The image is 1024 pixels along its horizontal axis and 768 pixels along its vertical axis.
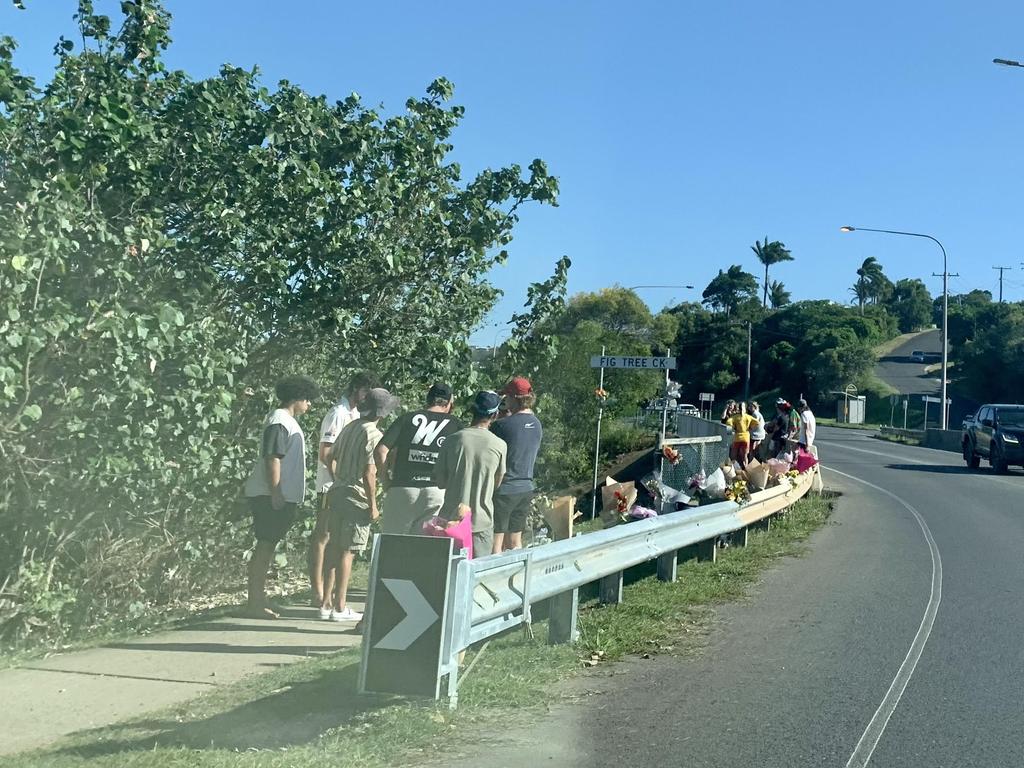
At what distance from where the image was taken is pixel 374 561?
5809 mm

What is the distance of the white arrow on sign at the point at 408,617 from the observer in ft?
18.8

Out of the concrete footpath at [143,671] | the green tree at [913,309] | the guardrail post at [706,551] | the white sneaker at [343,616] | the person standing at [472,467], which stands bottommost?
the concrete footpath at [143,671]

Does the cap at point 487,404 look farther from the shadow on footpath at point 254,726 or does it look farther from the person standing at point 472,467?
the shadow on footpath at point 254,726

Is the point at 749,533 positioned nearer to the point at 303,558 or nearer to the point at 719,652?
the point at 303,558

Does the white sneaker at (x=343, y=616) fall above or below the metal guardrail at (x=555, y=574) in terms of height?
below

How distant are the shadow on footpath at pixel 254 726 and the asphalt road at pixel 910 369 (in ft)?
265

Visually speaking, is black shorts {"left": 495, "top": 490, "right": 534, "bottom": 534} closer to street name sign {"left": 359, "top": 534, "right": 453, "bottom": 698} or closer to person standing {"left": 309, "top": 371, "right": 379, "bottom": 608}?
person standing {"left": 309, "top": 371, "right": 379, "bottom": 608}

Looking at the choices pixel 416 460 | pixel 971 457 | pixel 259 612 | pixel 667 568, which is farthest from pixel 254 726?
pixel 971 457

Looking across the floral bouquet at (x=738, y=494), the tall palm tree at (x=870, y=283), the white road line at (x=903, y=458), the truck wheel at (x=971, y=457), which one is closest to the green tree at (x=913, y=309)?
the tall palm tree at (x=870, y=283)

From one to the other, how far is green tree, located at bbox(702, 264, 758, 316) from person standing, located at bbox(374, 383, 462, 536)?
379 ft

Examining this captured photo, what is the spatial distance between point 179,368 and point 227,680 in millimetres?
2430

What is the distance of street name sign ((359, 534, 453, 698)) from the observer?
5711 mm

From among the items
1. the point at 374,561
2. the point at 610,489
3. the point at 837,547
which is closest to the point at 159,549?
the point at 374,561

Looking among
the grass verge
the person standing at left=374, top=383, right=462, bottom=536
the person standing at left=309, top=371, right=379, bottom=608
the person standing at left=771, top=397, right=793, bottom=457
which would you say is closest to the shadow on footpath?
the grass verge
